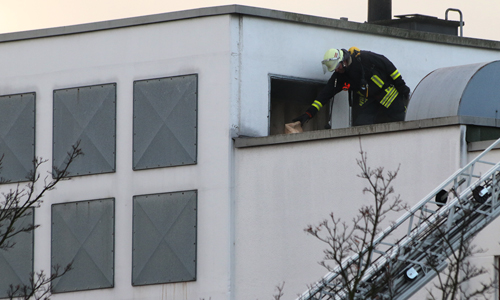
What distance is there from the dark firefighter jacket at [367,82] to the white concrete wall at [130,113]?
221 cm

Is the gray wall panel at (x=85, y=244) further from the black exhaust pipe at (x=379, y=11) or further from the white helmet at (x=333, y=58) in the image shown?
the black exhaust pipe at (x=379, y=11)

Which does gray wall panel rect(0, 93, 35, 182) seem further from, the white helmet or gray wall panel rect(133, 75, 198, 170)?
the white helmet

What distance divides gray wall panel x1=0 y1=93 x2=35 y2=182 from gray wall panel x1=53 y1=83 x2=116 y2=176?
697 millimetres

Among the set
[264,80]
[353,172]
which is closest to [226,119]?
[264,80]

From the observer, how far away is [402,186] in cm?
2014

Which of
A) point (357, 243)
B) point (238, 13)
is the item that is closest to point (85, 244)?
point (238, 13)

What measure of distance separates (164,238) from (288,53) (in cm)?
432

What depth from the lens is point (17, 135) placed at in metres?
24.5

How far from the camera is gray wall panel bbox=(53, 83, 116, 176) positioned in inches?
929

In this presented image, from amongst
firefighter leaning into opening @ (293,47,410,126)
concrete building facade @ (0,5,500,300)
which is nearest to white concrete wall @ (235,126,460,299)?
concrete building facade @ (0,5,500,300)

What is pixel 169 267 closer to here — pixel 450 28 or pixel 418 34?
pixel 418 34

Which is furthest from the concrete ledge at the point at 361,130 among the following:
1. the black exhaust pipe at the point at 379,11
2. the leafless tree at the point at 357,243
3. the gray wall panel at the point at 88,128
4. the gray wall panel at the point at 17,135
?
the black exhaust pipe at the point at 379,11

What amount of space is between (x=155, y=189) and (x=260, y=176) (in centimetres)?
232

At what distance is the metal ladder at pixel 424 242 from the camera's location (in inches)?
638
